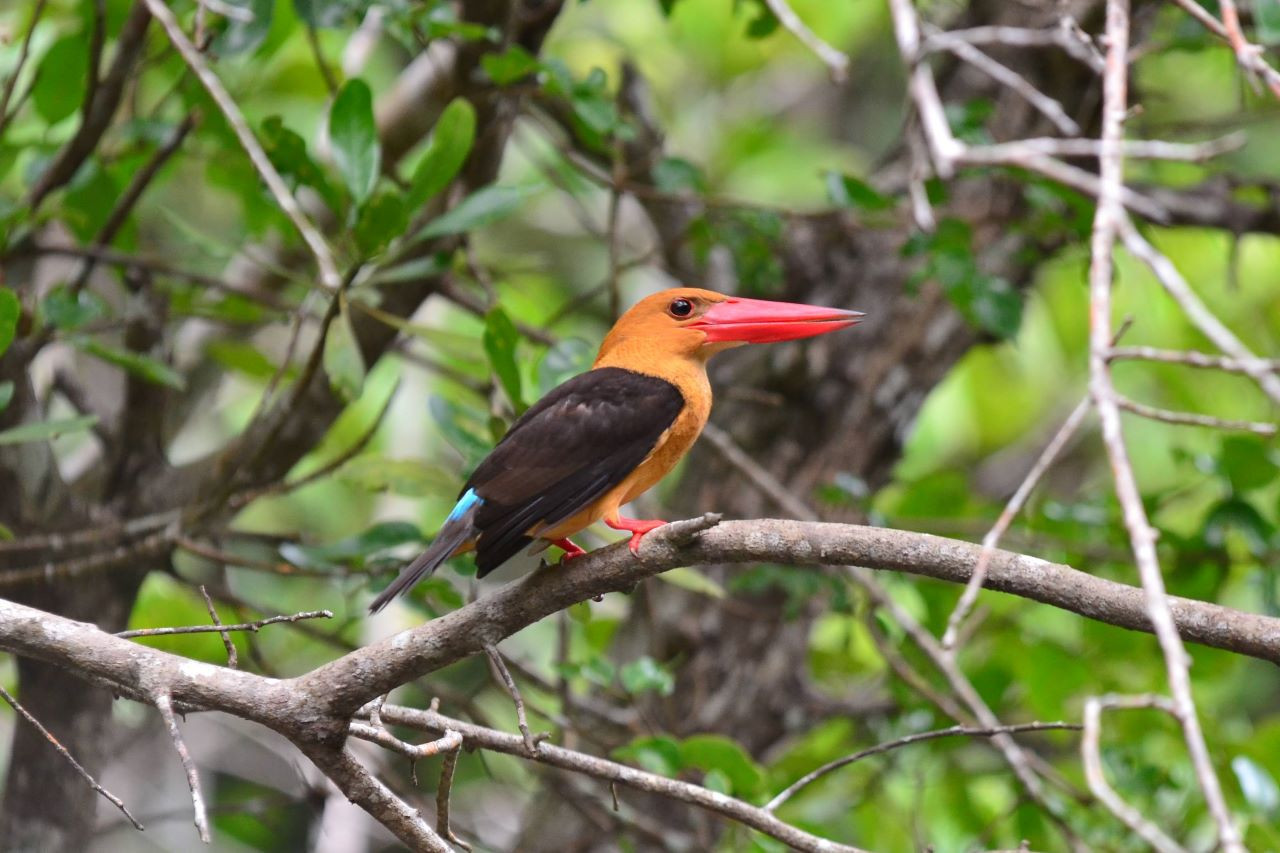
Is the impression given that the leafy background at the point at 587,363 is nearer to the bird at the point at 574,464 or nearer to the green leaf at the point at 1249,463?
the green leaf at the point at 1249,463

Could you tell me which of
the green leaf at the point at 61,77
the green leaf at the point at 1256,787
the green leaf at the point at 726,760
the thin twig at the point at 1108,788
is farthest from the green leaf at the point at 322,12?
the green leaf at the point at 1256,787

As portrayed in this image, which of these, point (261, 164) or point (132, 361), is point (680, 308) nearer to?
point (261, 164)

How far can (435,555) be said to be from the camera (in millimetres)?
2805

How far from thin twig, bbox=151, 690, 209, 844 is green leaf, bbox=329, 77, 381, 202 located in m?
1.67

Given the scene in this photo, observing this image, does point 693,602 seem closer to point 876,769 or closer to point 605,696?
point 605,696

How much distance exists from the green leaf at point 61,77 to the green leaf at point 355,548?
60.3 inches

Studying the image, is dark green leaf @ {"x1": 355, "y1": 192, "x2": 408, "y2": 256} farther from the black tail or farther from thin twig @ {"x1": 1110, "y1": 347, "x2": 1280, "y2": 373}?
thin twig @ {"x1": 1110, "y1": 347, "x2": 1280, "y2": 373}

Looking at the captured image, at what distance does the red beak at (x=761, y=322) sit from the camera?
11.6 ft

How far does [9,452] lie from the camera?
3756mm

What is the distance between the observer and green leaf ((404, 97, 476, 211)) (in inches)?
133

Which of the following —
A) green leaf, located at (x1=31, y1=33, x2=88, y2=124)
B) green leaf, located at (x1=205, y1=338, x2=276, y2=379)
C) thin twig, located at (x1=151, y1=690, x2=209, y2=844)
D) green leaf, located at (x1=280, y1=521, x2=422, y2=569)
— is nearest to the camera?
thin twig, located at (x1=151, y1=690, x2=209, y2=844)

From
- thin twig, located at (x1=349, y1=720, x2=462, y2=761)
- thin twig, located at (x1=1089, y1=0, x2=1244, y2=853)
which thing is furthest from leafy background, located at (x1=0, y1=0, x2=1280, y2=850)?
thin twig, located at (x1=1089, y1=0, x2=1244, y2=853)

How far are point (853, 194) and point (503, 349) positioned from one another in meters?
1.23

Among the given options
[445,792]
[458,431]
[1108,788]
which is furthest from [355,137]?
[1108,788]
